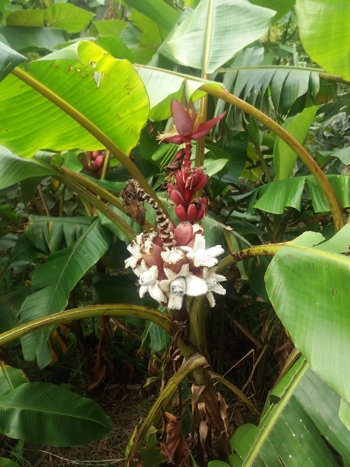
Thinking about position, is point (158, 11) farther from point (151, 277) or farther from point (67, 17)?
point (151, 277)

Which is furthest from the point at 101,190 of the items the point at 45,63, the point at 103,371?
the point at 103,371

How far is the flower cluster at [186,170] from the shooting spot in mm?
759

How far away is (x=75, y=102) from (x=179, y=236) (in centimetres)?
37

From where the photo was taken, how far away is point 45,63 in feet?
2.51

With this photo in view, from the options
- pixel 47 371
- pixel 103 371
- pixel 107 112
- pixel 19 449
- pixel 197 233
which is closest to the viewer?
pixel 197 233

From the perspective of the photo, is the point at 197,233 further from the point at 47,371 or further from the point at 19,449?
the point at 47,371

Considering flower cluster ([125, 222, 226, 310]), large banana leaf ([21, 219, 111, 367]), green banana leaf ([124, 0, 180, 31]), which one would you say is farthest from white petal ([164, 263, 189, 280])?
green banana leaf ([124, 0, 180, 31])

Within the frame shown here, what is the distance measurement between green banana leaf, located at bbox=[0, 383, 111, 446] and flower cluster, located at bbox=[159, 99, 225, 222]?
0.64 meters

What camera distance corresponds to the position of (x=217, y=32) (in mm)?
1063

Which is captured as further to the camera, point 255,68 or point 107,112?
point 255,68

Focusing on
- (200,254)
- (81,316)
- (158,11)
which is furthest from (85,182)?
(158,11)

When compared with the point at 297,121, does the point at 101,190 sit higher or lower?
lower

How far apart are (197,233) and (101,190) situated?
0.40 meters

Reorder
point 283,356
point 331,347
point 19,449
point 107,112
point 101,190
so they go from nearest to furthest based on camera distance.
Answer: point 331,347 → point 107,112 → point 101,190 → point 283,356 → point 19,449
